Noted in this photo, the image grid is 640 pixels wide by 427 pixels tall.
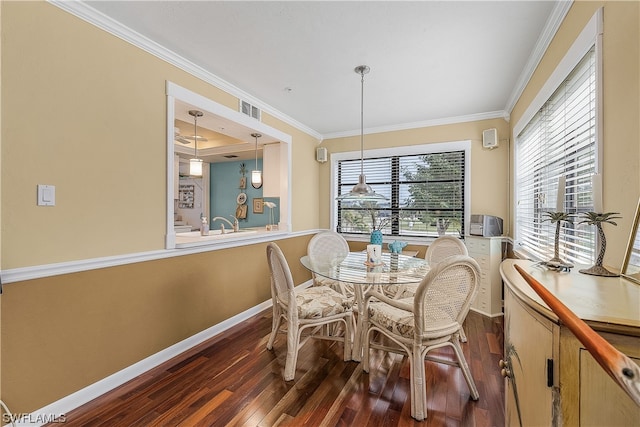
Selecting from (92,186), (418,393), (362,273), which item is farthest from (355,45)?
(418,393)

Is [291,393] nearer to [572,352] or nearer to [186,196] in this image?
[572,352]

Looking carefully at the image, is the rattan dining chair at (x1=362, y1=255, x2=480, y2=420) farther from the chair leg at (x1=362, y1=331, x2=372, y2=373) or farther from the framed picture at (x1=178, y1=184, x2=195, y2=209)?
the framed picture at (x1=178, y1=184, x2=195, y2=209)

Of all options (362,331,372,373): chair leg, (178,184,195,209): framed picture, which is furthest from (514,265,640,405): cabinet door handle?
(178,184,195,209): framed picture

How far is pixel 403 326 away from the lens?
179 cm

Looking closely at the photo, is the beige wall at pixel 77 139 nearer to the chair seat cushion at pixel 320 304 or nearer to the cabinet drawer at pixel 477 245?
the chair seat cushion at pixel 320 304

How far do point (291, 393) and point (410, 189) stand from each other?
330cm

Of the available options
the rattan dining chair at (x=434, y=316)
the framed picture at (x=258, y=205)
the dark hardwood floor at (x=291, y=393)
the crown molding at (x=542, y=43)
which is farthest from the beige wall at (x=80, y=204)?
the framed picture at (x=258, y=205)

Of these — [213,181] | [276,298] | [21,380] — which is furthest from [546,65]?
[213,181]

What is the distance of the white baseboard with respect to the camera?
161cm

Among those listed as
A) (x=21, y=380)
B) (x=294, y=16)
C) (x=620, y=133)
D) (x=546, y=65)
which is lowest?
(x=21, y=380)

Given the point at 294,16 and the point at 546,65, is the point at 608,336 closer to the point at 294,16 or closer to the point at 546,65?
the point at 294,16

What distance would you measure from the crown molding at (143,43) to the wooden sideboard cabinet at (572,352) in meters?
2.81

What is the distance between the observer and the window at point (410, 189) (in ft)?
12.9

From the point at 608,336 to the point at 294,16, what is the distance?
2.21 metres
